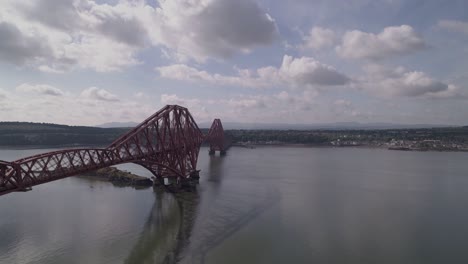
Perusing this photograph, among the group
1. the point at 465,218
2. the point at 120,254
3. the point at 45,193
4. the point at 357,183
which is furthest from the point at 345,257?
the point at 45,193

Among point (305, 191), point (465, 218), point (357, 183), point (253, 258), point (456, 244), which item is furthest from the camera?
point (357, 183)

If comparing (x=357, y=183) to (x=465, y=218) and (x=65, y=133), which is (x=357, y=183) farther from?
(x=65, y=133)

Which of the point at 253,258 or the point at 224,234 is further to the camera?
the point at 224,234

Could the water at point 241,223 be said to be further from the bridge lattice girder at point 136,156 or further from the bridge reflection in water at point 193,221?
the bridge lattice girder at point 136,156

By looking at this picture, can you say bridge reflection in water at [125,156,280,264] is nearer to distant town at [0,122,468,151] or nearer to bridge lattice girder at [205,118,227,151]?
bridge lattice girder at [205,118,227,151]

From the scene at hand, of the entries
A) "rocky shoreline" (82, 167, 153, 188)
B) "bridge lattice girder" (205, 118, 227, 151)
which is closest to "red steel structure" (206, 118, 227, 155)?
"bridge lattice girder" (205, 118, 227, 151)

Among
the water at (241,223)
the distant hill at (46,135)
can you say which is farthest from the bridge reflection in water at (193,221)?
the distant hill at (46,135)

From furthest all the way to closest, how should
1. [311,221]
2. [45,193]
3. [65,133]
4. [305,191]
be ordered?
[65,133], [305,191], [45,193], [311,221]
